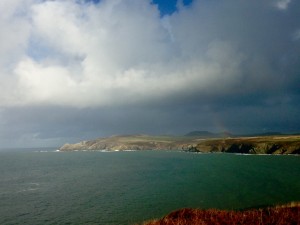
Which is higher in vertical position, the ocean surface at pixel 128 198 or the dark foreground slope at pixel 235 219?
the dark foreground slope at pixel 235 219

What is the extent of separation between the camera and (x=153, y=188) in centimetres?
9500

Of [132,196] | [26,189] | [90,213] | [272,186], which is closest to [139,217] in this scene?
[90,213]

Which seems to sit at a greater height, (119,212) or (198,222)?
(198,222)

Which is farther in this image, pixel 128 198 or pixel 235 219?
pixel 128 198

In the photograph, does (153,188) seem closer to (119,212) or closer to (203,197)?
(203,197)

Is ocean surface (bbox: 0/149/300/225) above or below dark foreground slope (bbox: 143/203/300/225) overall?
below

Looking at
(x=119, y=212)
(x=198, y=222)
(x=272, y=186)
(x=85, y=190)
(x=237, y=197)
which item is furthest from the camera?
(x=85, y=190)

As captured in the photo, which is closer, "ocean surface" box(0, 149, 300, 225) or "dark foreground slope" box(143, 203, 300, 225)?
"dark foreground slope" box(143, 203, 300, 225)

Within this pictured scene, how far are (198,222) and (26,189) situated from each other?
8244 centimetres

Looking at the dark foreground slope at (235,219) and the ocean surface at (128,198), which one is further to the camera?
the ocean surface at (128,198)

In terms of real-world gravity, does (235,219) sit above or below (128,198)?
above

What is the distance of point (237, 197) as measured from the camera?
2963 inches

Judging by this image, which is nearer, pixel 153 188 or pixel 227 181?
pixel 153 188

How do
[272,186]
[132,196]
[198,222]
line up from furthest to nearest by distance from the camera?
1. [272,186]
2. [132,196]
3. [198,222]
